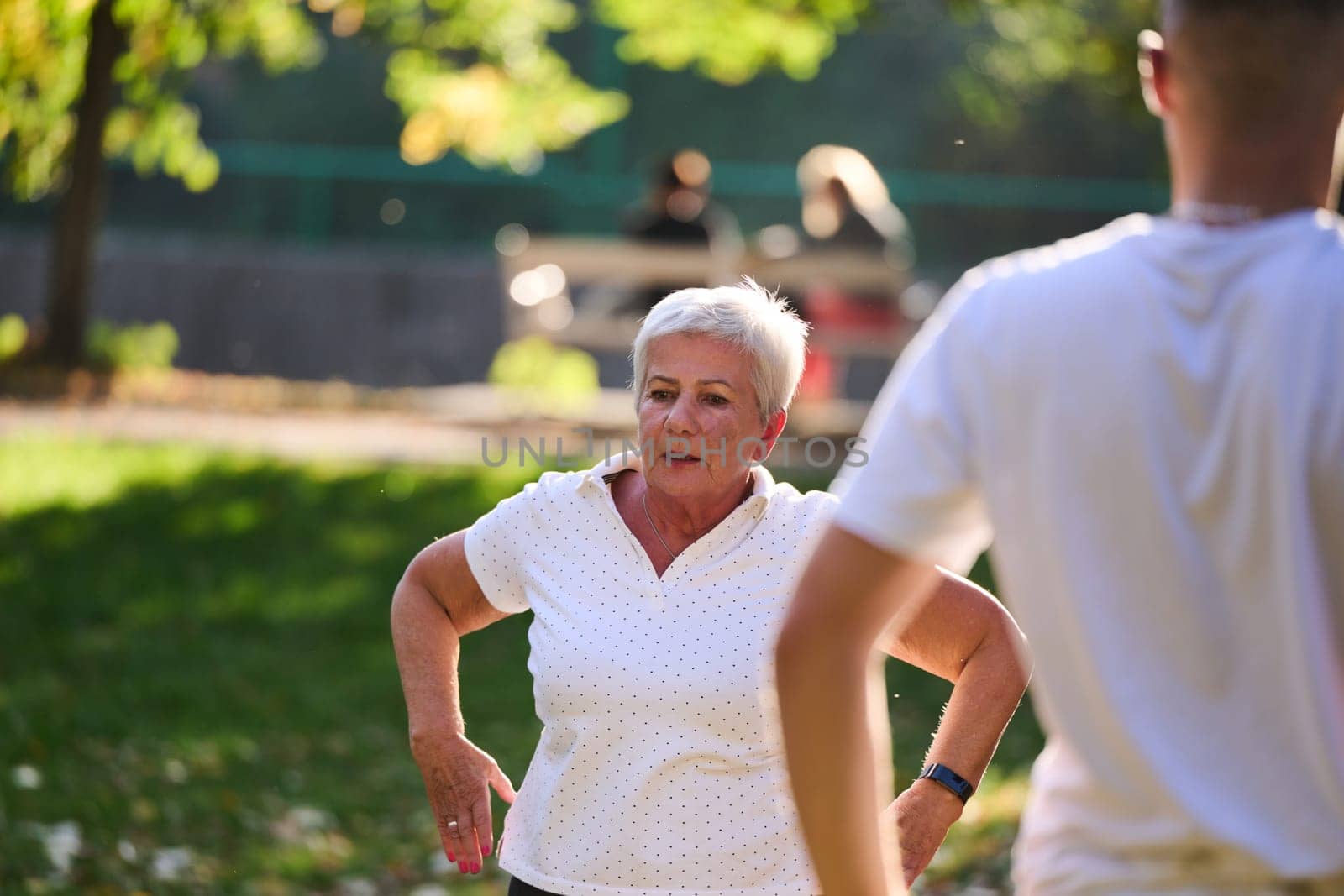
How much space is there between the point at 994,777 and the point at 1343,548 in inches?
259

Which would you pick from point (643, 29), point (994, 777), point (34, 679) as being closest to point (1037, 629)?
point (994, 777)

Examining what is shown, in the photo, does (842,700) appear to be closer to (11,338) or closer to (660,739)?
(660,739)

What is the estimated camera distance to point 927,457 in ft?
5.80

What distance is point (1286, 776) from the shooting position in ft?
5.57

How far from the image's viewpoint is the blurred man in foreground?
1.67 m

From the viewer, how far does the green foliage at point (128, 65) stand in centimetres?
596

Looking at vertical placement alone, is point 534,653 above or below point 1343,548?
below

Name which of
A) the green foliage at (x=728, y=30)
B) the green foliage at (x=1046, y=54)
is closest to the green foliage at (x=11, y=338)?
the green foliage at (x=728, y=30)

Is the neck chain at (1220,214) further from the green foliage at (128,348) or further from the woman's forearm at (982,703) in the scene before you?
the green foliage at (128,348)

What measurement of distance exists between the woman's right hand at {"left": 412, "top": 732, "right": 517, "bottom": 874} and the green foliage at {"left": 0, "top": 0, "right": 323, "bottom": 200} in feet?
11.1

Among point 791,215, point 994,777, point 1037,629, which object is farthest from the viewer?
point 791,215

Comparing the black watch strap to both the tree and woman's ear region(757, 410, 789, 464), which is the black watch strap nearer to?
woman's ear region(757, 410, 789, 464)

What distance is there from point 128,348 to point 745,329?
11452 mm

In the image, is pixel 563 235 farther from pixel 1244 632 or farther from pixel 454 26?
pixel 1244 632
